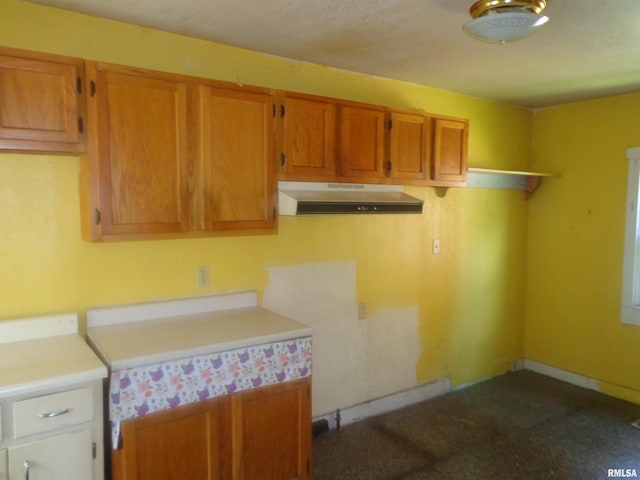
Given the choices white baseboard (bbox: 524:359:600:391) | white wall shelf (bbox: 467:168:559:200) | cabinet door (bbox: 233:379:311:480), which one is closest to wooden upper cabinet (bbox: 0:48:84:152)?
cabinet door (bbox: 233:379:311:480)

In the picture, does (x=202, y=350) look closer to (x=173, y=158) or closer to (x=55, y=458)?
(x=55, y=458)

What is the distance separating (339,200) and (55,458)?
173 centimetres

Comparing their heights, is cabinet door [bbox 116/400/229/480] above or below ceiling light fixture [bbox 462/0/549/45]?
below

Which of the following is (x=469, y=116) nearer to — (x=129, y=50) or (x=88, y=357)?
(x=129, y=50)

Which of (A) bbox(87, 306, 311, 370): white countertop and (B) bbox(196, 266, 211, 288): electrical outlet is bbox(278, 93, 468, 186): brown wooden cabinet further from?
(A) bbox(87, 306, 311, 370): white countertop

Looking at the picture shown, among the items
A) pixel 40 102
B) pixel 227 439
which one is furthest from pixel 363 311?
pixel 40 102

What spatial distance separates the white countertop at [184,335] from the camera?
1882 millimetres

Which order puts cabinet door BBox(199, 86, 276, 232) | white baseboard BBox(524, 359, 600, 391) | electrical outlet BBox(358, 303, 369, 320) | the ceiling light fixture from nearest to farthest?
1. the ceiling light fixture
2. cabinet door BBox(199, 86, 276, 232)
3. electrical outlet BBox(358, 303, 369, 320)
4. white baseboard BBox(524, 359, 600, 391)

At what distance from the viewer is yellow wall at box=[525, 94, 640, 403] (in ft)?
12.0

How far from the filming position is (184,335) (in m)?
2.14

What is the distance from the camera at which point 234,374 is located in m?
2.06

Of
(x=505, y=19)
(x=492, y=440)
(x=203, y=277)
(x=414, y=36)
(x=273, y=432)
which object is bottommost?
(x=492, y=440)

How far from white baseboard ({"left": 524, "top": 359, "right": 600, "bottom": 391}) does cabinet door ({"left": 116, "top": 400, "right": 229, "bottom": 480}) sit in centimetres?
330

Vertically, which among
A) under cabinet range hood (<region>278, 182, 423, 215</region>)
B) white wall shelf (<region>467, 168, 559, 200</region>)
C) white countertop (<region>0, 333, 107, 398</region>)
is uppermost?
white wall shelf (<region>467, 168, 559, 200</region>)
